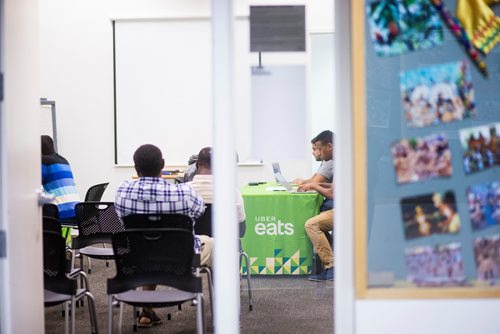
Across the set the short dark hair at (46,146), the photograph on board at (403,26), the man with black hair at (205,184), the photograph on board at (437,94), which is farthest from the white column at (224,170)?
the short dark hair at (46,146)

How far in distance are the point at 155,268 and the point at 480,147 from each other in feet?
6.01

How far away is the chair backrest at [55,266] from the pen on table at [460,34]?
6.99 feet

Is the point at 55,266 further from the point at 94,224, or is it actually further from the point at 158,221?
the point at 94,224

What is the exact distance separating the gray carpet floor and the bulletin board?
7.16 ft

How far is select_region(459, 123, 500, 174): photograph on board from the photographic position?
252cm

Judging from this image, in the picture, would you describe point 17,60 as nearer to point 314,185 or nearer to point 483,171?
point 483,171

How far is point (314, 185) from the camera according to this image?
19.4 feet

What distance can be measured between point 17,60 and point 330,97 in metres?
5.72

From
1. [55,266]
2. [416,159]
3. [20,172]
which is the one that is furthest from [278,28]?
[55,266]

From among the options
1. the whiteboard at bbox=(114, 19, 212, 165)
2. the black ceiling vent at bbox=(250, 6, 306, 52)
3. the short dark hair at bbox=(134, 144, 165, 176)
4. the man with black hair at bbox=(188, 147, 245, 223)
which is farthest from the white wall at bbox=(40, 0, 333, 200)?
the black ceiling vent at bbox=(250, 6, 306, 52)

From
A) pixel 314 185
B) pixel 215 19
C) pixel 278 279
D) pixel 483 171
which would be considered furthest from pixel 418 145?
pixel 278 279

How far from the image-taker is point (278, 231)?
604cm

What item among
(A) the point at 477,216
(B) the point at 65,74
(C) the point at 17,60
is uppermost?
(B) the point at 65,74

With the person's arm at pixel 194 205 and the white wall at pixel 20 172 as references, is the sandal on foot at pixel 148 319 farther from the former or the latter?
the white wall at pixel 20 172
